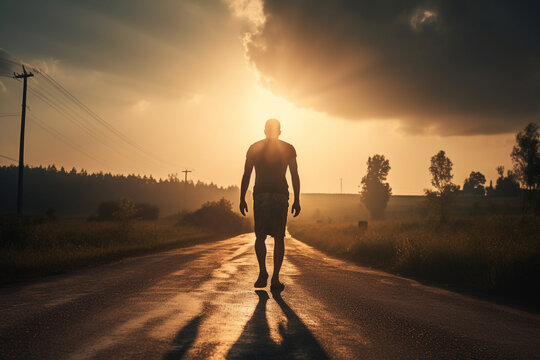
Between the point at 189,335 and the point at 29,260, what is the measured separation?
9398mm

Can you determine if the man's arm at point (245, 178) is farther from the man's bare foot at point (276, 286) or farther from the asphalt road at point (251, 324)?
the asphalt road at point (251, 324)

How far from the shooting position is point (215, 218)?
5972 cm

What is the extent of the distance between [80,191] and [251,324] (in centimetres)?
17739

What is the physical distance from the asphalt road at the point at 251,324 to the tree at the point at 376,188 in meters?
68.1

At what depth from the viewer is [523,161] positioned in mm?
53000

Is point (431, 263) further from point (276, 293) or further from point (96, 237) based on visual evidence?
point (96, 237)

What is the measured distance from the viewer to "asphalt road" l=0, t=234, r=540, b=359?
236 cm

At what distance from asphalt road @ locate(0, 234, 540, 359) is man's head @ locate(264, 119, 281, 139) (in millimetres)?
2379

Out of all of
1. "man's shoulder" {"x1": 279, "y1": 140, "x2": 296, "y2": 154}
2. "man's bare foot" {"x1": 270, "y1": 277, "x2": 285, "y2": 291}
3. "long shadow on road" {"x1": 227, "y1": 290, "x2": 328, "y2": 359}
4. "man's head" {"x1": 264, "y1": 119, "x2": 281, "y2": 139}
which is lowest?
"man's bare foot" {"x1": 270, "y1": 277, "x2": 285, "y2": 291}

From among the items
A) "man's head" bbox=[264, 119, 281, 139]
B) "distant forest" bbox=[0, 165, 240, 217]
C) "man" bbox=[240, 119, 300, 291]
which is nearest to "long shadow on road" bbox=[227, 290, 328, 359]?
"man" bbox=[240, 119, 300, 291]

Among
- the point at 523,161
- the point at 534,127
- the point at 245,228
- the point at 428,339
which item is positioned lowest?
the point at 245,228

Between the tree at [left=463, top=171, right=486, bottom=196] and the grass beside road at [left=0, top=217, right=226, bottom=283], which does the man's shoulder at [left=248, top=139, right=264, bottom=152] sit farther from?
the tree at [left=463, top=171, right=486, bottom=196]

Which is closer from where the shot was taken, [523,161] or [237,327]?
[237,327]

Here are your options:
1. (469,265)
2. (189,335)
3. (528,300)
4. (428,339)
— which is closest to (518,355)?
(428,339)
